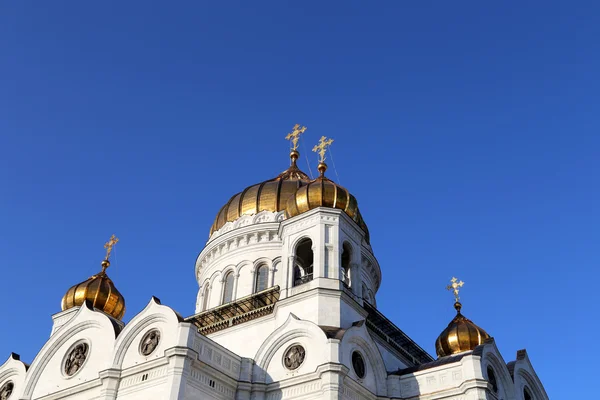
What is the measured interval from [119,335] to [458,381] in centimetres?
981

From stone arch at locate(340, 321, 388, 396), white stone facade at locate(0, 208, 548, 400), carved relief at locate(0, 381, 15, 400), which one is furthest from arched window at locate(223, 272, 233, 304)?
carved relief at locate(0, 381, 15, 400)

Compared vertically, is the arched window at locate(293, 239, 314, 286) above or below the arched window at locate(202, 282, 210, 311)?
below

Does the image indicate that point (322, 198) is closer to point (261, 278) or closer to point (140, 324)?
point (261, 278)

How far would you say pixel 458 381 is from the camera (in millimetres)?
18438

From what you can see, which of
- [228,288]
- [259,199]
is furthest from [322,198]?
[228,288]

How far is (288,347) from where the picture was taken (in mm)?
18672

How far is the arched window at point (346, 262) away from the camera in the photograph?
2158cm

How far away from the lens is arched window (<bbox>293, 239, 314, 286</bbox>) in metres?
22.0

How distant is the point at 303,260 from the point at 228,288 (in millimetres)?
4374

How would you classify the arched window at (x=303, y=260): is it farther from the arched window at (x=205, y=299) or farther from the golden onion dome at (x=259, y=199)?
the arched window at (x=205, y=299)

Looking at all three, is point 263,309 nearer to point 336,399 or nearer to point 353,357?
point 353,357

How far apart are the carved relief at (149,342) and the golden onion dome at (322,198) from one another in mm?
6314

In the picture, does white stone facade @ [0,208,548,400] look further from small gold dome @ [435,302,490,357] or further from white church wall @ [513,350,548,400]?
small gold dome @ [435,302,490,357]

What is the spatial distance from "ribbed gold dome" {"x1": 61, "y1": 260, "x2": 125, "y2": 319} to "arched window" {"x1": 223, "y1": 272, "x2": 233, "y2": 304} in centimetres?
392
